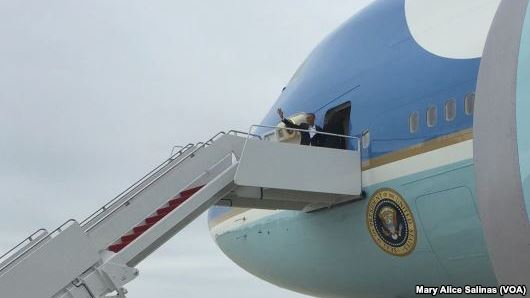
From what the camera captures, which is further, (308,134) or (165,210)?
(308,134)

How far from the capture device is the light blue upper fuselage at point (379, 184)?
788cm

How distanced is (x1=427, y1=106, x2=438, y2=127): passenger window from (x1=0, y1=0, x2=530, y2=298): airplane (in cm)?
2

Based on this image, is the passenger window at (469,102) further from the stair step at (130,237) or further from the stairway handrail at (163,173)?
the stair step at (130,237)

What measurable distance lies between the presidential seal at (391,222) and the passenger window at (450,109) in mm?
1261

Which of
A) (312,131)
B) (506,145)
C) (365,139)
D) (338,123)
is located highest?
(338,123)

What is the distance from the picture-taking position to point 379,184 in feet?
29.9

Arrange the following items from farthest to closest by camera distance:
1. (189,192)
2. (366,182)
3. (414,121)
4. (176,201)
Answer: (189,192) → (176,201) → (366,182) → (414,121)

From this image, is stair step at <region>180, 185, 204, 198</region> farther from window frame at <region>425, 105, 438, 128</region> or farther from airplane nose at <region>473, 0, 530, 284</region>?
airplane nose at <region>473, 0, 530, 284</region>

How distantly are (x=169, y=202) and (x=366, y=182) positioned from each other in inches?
118

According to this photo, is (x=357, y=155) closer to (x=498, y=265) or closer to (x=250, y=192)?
(x=250, y=192)

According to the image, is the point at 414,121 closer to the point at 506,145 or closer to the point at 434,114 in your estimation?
the point at 434,114

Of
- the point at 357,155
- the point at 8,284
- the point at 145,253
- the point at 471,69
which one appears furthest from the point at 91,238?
the point at 471,69

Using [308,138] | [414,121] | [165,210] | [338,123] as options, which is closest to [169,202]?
[165,210]

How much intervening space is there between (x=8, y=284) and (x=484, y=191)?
5.67 meters
